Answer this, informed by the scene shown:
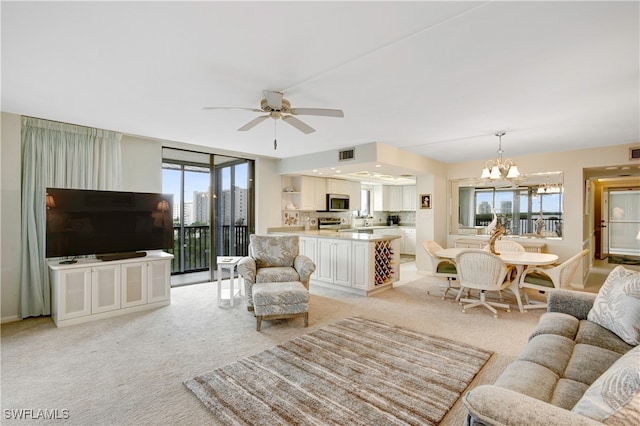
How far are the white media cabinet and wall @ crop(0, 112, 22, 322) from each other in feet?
1.25

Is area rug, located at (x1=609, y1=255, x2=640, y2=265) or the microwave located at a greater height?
the microwave

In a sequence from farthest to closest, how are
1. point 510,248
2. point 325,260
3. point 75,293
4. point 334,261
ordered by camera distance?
point 325,260 < point 334,261 < point 510,248 < point 75,293

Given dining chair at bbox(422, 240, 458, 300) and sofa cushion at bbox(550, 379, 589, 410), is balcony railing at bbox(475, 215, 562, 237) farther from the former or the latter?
sofa cushion at bbox(550, 379, 589, 410)

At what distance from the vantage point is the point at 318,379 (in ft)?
7.66

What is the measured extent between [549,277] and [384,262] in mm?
2201

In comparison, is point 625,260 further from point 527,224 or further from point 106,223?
point 106,223

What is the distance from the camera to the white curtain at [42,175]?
3643 mm

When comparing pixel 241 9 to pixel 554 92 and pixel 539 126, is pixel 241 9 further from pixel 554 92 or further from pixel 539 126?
pixel 539 126

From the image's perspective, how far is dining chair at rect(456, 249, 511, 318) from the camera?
3.71m

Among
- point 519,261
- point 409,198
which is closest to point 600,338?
point 519,261

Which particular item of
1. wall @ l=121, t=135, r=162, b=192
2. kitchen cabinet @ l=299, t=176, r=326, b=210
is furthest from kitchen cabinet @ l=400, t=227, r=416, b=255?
wall @ l=121, t=135, r=162, b=192

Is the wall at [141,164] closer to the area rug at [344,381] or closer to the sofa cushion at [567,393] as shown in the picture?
the area rug at [344,381]

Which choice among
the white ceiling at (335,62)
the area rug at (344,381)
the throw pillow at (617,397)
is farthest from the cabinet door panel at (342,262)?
the throw pillow at (617,397)

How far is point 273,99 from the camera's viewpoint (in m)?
2.68
